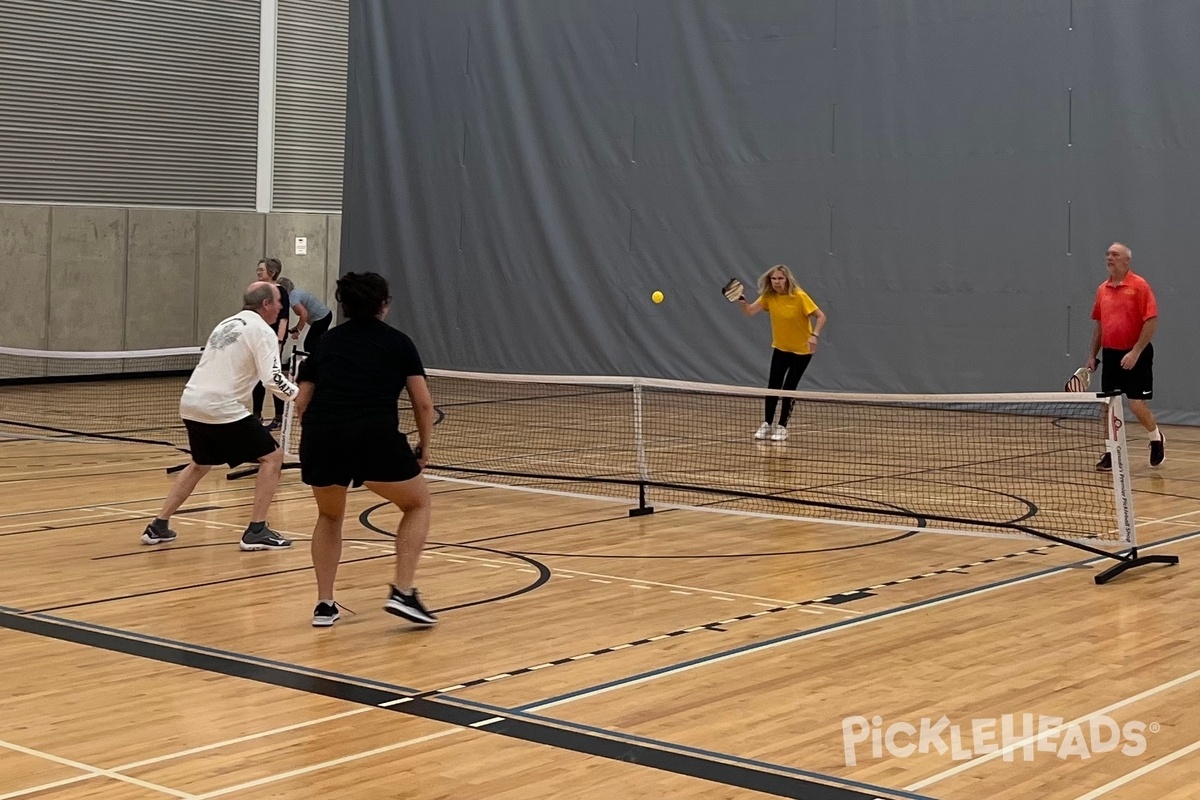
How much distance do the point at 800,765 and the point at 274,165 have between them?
65.8 ft

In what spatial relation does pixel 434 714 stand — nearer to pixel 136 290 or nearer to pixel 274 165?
pixel 136 290

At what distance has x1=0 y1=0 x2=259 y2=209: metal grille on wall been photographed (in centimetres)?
2044

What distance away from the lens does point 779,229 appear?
66.4 feet

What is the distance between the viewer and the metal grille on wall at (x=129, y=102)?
20438 mm

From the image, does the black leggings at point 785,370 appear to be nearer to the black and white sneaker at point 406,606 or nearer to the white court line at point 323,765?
the black and white sneaker at point 406,606

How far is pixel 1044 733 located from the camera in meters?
5.58

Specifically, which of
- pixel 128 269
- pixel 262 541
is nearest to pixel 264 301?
pixel 262 541

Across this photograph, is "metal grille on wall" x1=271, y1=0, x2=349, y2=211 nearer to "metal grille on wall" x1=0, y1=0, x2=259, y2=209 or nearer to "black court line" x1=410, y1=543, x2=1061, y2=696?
"metal grille on wall" x1=0, y1=0, x2=259, y2=209

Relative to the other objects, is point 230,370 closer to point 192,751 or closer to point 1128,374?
point 192,751

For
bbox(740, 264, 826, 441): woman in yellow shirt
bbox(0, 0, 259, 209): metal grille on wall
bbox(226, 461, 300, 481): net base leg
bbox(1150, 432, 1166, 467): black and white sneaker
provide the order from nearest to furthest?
bbox(226, 461, 300, 481): net base leg → bbox(1150, 432, 1166, 467): black and white sneaker → bbox(740, 264, 826, 441): woman in yellow shirt → bbox(0, 0, 259, 209): metal grille on wall

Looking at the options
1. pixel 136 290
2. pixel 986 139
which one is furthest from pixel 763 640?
pixel 136 290

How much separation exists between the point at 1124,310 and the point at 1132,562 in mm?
4856

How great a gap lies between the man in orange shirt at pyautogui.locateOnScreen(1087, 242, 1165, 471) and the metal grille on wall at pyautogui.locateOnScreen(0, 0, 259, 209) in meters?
14.1

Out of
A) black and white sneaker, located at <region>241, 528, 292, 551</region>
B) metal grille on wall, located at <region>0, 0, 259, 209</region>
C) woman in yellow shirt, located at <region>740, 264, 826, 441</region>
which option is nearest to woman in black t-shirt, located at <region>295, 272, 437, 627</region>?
black and white sneaker, located at <region>241, 528, 292, 551</region>
